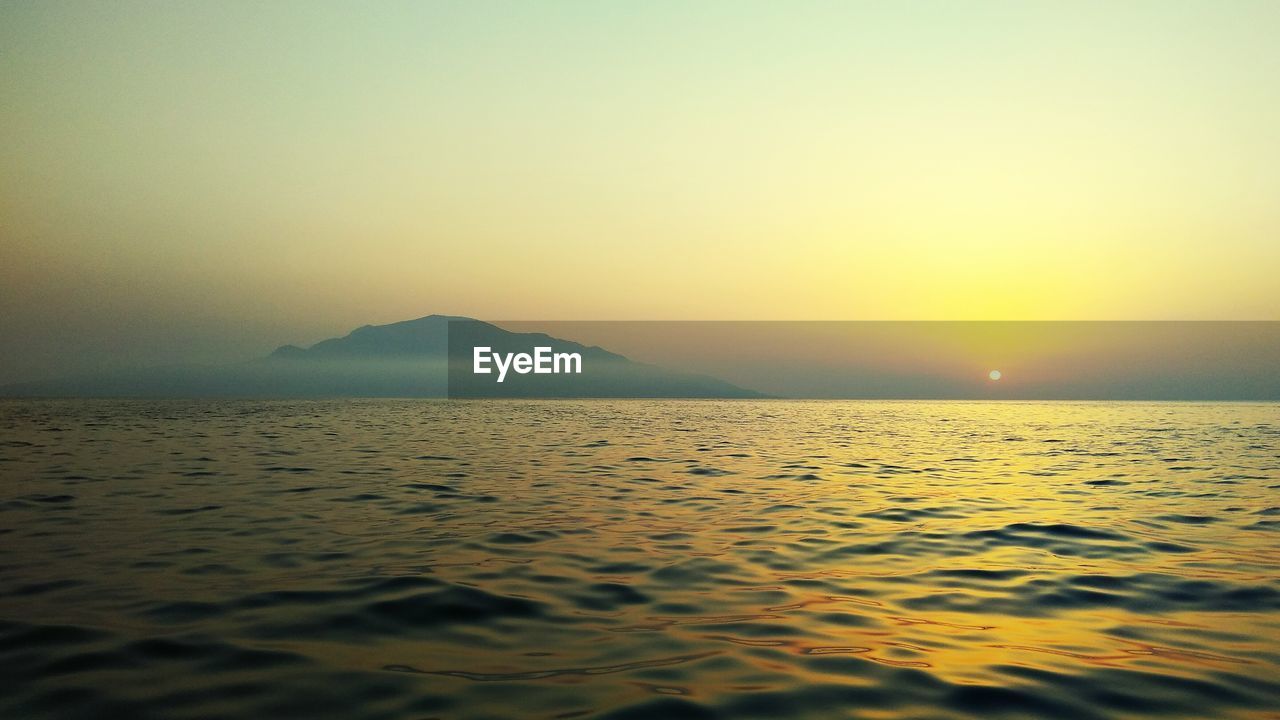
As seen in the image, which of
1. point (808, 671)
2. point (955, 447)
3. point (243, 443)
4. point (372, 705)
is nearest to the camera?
point (372, 705)

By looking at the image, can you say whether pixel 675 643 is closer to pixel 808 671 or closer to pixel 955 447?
pixel 808 671

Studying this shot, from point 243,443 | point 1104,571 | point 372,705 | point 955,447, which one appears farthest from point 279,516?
point 955,447

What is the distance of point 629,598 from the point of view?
29.5 ft

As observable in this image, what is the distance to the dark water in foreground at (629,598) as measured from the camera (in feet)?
19.6

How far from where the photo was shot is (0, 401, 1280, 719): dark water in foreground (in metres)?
5.97

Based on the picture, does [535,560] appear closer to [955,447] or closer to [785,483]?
[785,483]

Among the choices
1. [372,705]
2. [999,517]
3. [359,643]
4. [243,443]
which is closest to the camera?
[372,705]

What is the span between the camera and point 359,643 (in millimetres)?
7180

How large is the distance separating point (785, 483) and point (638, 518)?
7283 millimetres

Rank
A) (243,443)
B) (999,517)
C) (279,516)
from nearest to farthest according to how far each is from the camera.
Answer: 1. (279,516)
2. (999,517)
3. (243,443)

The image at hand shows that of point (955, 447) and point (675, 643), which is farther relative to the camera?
point (955, 447)

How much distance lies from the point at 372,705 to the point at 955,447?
35.0m

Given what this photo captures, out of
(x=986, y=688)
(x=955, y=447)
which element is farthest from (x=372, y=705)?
(x=955, y=447)

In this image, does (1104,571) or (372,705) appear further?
(1104,571)
